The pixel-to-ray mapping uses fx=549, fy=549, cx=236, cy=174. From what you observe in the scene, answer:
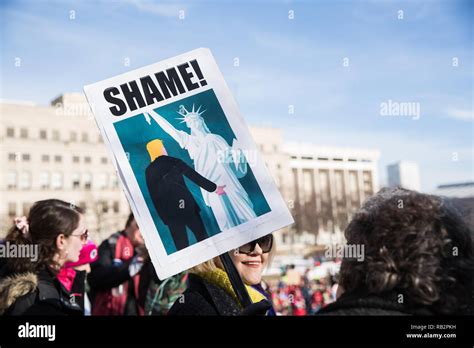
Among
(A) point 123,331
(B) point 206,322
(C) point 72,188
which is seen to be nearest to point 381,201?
(B) point 206,322

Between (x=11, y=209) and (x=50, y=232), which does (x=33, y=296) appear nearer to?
(x=50, y=232)

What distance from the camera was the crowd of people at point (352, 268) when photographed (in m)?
1.31

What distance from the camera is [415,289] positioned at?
4.25 feet

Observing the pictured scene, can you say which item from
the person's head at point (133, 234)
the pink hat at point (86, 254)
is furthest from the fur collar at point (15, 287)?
the person's head at point (133, 234)

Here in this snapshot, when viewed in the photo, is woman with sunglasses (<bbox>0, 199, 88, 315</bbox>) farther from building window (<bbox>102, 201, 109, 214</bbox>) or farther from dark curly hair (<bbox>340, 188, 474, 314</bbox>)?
building window (<bbox>102, 201, 109, 214</bbox>)

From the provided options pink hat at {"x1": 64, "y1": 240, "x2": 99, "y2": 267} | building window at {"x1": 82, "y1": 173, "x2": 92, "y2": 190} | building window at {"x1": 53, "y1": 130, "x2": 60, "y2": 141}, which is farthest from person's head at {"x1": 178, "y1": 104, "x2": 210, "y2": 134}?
building window at {"x1": 82, "y1": 173, "x2": 92, "y2": 190}

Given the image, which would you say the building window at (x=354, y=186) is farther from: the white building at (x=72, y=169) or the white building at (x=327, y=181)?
the white building at (x=72, y=169)

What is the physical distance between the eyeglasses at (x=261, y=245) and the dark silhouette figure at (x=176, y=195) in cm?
32

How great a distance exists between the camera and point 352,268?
137 centimetres

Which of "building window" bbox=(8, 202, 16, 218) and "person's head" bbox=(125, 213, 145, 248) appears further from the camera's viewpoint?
"building window" bbox=(8, 202, 16, 218)

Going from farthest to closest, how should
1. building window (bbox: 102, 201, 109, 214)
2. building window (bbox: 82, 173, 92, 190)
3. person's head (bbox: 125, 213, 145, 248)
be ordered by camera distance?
building window (bbox: 82, 173, 92, 190)
building window (bbox: 102, 201, 109, 214)
person's head (bbox: 125, 213, 145, 248)

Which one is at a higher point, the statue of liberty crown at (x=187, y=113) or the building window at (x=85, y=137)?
the building window at (x=85, y=137)

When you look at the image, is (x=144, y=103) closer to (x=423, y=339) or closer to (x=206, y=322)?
(x=206, y=322)

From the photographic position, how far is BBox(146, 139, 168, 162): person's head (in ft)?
5.35
